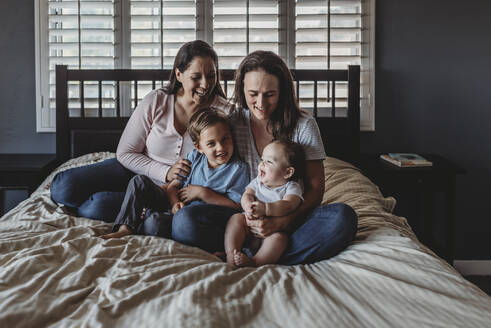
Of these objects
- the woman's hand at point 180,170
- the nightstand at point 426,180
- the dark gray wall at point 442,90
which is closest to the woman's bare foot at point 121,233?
the woman's hand at point 180,170

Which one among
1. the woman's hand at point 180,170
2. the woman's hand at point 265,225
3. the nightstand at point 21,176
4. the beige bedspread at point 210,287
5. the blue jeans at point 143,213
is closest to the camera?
the beige bedspread at point 210,287

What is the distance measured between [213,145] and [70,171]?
0.71m

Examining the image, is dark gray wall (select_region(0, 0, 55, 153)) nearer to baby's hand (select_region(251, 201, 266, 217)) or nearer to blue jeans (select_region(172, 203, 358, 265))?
blue jeans (select_region(172, 203, 358, 265))

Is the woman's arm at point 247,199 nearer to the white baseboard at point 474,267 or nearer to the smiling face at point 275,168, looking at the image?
the smiling face at point 275,168

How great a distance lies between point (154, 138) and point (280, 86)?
0.66m

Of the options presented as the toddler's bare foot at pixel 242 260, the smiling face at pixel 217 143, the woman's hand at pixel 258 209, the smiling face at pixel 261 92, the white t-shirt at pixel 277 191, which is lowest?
the toddler's bare foot at pixel 242 260

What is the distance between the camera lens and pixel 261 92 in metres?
1.51

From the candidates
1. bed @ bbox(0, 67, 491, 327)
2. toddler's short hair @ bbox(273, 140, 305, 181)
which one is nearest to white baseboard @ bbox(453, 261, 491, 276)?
bed @ bbox(0, 67, 491, 327)

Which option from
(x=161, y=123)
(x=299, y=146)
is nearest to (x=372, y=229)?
(x=299, y=146)

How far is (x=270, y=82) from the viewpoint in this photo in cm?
152

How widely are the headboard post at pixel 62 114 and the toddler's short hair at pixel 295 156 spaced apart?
62.1 inches

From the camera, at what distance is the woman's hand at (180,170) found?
1720 mm

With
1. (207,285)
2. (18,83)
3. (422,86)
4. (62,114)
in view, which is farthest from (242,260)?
(18,83)

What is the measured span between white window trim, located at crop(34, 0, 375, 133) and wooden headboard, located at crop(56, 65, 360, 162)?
14 cm
